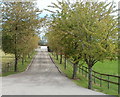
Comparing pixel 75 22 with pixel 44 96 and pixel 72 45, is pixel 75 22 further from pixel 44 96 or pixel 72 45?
pixel 44 96

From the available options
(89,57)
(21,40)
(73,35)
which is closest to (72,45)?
(73,35)

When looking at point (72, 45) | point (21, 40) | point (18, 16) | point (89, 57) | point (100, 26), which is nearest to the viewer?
point (100, 26)

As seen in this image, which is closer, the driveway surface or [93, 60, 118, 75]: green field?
the driveway surface

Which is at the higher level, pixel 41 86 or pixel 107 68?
pixel 41 86

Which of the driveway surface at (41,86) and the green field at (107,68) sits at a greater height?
the driveway surface at (41,86)

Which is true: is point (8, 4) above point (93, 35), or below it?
above

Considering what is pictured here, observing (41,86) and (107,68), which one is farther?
(107,68)

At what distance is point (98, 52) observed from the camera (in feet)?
35.6

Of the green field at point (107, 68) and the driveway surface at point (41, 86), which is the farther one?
the green field at point (107, 68)

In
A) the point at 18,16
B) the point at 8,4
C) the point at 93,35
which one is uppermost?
the point at 8,4

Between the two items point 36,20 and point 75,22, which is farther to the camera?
point 36,20

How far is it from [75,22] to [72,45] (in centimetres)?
325

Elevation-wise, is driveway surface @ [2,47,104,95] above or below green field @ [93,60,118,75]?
above

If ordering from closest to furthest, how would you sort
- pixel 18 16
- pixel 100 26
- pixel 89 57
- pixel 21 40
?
1. pixel 100 26
2. pixel 89 57
3. pixel 18 16
4. pixel 21 40
